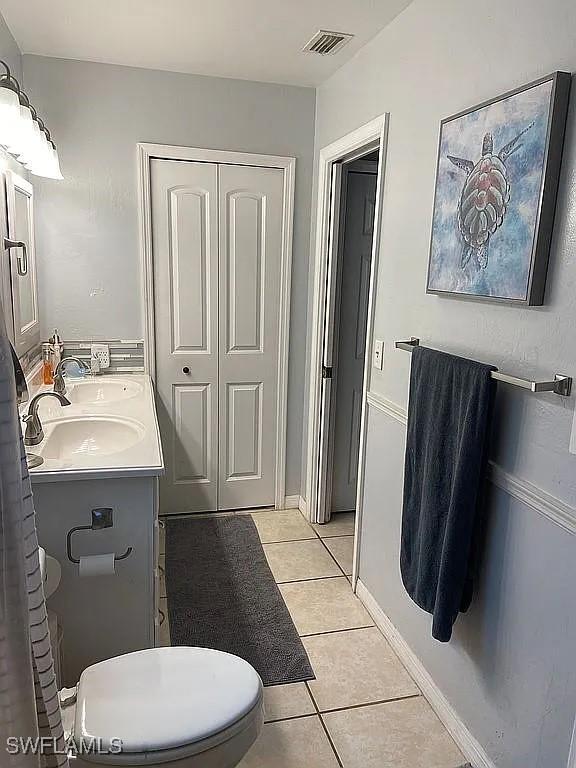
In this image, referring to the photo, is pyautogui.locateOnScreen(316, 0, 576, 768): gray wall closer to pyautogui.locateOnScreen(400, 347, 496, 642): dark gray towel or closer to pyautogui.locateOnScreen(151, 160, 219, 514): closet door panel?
pyautogui.locateOnScreen(400, 347, 496, 642): dark gray towel

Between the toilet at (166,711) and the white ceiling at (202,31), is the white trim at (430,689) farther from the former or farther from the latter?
the white ceiling at (202,31)

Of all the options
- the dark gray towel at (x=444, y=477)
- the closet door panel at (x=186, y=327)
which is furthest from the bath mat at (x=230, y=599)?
the dark gray towel at (x=444, y=477)

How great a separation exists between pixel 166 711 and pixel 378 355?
1527mm

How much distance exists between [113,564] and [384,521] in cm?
109

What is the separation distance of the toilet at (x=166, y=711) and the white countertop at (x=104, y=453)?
534mm

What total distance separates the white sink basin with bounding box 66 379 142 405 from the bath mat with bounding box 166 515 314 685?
2.82 ft

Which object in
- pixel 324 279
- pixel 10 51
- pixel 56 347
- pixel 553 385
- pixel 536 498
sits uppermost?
pixel 10 51

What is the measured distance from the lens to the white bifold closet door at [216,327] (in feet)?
9.96

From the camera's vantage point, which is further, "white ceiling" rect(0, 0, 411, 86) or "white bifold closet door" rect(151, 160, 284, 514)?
"white bifold closet door" rect(151, 160, 284, 514)

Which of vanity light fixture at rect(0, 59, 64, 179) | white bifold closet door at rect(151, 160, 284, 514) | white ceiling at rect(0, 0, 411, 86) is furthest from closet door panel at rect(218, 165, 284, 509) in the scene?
vanity light fixture at rect(0, 59, 64, 179)

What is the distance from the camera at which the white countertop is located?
1.71 meters

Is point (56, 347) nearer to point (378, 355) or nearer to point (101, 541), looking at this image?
point (101, 541)

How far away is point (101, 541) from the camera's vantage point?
180 centimetres

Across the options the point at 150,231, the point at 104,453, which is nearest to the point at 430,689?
the point at 104,453
